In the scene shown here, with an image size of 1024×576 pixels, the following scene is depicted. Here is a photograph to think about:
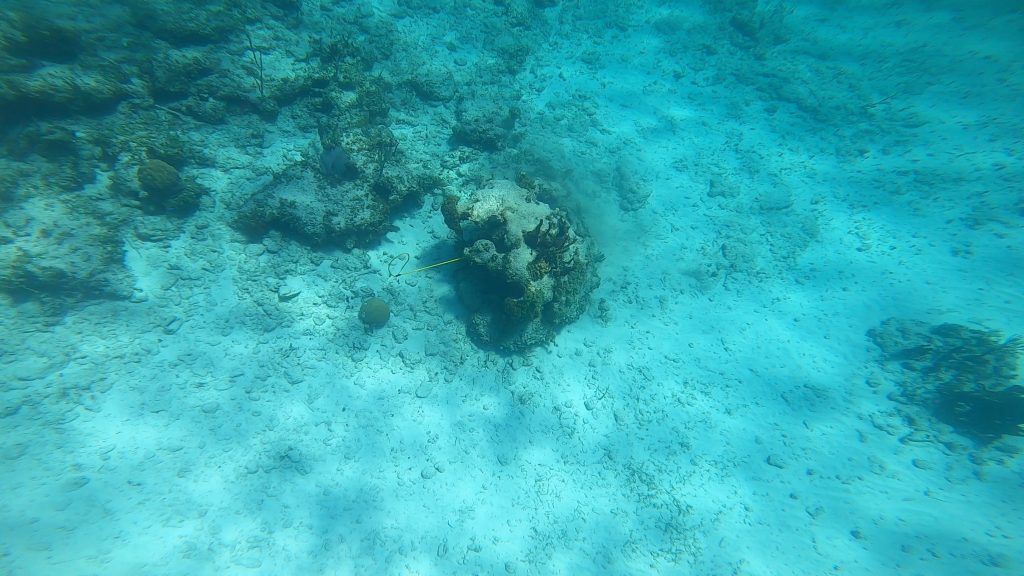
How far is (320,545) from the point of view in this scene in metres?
4.53

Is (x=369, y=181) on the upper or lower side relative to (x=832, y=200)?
lower

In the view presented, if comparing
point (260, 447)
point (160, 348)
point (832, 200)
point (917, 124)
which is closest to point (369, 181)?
point (160, 348)

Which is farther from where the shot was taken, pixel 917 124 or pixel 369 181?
pixel 917 124

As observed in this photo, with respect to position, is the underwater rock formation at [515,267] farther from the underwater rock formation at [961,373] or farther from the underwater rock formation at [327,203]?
→ the underwater rock formation at [961,373]

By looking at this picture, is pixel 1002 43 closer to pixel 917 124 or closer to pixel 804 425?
pixel 917 124

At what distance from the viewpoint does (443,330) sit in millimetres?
6023

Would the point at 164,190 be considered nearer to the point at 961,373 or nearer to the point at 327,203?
the point at 327,203

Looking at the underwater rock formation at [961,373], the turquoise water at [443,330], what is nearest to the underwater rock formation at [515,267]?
the turquoise water at [443,330]

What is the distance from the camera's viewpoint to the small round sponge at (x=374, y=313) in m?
5.66

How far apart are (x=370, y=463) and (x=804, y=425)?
7.06 m

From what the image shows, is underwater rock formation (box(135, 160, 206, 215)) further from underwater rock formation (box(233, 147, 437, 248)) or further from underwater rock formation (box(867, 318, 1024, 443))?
underwater rock formation (box(867, 318, 1024, 443))

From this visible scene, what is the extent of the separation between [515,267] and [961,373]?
8292mm

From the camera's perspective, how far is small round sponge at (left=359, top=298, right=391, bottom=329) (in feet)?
18.6

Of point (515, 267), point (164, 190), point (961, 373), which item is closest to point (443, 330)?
point (515, 267)
